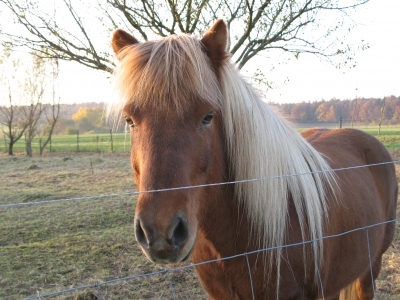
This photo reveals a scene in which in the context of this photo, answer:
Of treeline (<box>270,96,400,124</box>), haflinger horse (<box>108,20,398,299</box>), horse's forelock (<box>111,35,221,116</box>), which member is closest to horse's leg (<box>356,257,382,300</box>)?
haflinger horse (<box>108,20,398,299</box>)

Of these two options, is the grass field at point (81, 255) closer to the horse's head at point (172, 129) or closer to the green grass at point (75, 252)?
the green grass at point (75, 252)

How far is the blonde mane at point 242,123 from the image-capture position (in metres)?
1.72

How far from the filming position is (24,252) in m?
4.68

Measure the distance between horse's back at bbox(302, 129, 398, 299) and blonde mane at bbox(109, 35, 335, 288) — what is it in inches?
13.1

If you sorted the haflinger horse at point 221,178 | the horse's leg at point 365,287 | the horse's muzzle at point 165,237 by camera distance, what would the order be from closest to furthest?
1. the horse's muzzle at point 165,237
2. the haflinger horse at point 221,178
3. the horse's leg at point 365,287

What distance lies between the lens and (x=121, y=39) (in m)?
2.08

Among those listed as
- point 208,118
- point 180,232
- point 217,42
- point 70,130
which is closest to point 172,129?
point 208,118

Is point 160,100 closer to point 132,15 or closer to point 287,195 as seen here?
point 287,195

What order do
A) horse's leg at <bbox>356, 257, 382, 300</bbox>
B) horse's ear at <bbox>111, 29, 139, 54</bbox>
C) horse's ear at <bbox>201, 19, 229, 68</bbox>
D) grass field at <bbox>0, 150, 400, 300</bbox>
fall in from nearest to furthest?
horse's ear at <bbox>201, 19, 229, 68</bbox>, horse's ear at <bbox>111, 29, 139, 54</bbox>, horse's leg at <bbox>356, 257, 382, 300</bbox>, grass field at <bbox>0, 150, 400, 300</bbox>

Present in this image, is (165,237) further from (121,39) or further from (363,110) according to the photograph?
(363,110)

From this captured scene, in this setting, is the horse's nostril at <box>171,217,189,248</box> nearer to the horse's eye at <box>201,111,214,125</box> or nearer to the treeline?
the horse's eye at <box>201,111,214,125</box>

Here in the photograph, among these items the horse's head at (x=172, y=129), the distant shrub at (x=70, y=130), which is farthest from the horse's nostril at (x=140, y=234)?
the distant shrub at (x=70, y=130)

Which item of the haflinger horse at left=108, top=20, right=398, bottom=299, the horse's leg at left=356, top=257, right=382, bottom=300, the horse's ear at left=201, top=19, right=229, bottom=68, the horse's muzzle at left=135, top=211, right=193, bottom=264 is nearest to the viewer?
the horse's muzzle at left=135, top=211, right=193, bottom=264

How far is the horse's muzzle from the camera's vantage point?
135 cm
